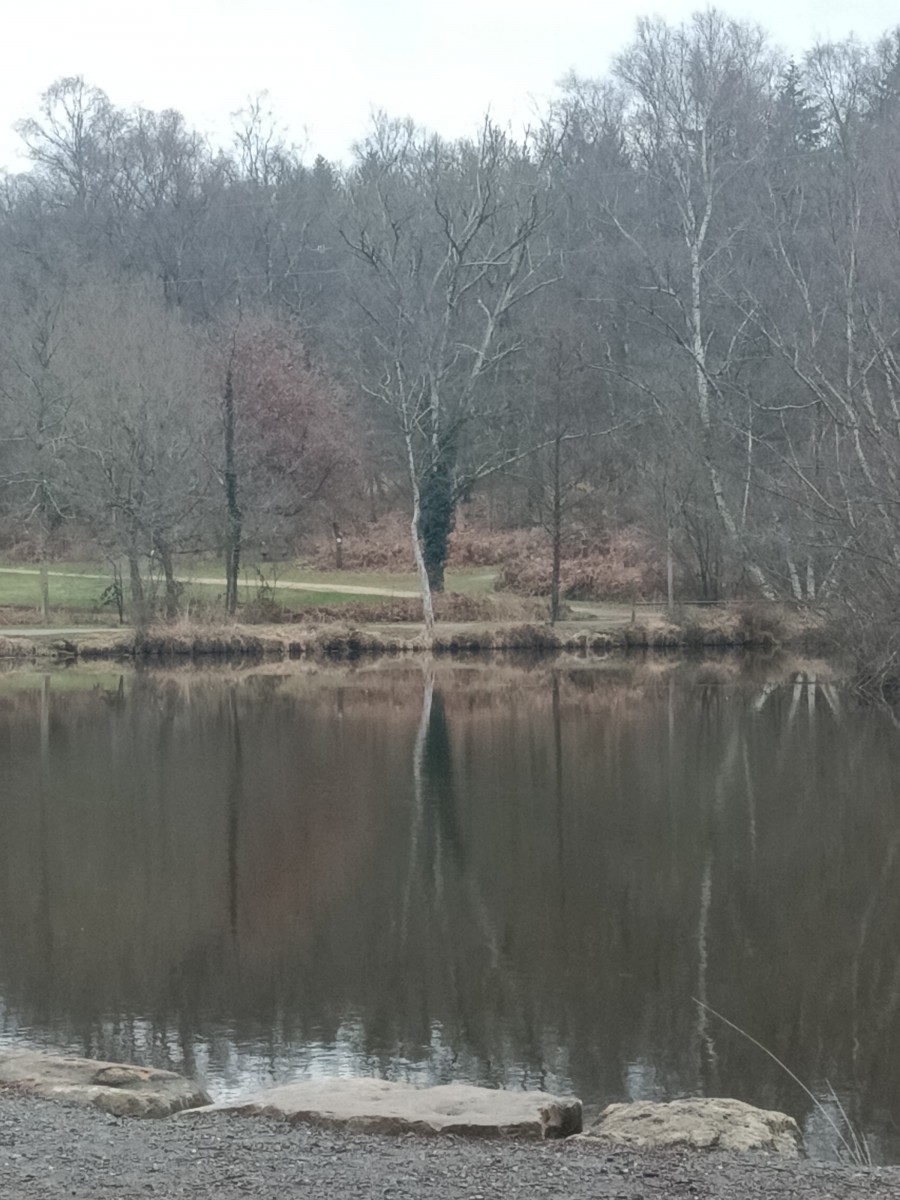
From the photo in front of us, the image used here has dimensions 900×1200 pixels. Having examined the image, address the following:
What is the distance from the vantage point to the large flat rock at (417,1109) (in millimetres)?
7113

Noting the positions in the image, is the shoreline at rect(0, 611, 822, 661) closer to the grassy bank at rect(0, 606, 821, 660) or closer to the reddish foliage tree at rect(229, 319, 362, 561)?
the grassy bank at rect(0, 606, 821, 660)

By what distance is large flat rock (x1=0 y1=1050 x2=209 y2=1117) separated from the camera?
25.4 ft

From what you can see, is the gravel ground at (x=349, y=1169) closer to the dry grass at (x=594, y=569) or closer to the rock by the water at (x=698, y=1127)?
the rock by the water at (x=698, y=1127)

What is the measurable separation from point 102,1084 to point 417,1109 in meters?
1.81

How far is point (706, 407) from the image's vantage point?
40281 mm

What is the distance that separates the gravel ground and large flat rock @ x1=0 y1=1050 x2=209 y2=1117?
58 centimetres

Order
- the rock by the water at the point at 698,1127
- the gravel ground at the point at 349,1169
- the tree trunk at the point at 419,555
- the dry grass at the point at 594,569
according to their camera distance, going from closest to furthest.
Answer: the gravel ground at the point at 349,1169 < the rock by the water at the point at 698,1127 < the tree trunk at the point at 419,555 < the dry grass at the point at 594,569

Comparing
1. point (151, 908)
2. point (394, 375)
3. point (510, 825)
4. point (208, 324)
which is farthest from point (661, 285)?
point (151, 908)

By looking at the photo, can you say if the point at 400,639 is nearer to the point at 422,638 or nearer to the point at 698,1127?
the point at 422,638

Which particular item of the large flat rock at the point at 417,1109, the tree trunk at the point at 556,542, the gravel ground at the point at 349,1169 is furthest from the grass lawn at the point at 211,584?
the gravel ground at the point at 349,1169

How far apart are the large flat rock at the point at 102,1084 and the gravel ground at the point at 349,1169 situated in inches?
23.0

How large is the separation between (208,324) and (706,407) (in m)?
19.2

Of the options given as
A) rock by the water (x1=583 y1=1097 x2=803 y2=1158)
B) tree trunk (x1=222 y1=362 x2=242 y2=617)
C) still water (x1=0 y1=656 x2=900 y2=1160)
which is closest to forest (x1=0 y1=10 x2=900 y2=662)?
tree trunk (x1=222 y1=362 x2=242 y2=617)

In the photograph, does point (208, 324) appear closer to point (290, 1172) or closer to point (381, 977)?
point (381, 977)
